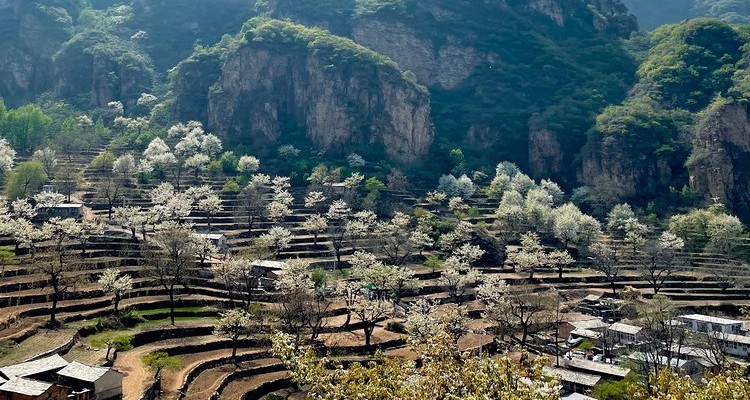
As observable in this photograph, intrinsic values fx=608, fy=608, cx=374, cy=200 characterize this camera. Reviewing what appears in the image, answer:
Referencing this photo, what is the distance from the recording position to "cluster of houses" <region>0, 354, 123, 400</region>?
32.7 m

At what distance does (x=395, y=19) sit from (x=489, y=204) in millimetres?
76798

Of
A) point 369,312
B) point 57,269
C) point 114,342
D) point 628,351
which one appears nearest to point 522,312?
point 628,351

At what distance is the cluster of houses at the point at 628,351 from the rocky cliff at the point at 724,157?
170 ft

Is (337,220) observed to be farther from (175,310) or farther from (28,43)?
(28,43)

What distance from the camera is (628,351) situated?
53375 mm

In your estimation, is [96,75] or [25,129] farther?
[96,75]

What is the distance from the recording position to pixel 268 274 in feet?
214

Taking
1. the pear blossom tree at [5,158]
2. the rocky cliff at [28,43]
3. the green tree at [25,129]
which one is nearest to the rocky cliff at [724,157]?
the pear blossom tree at [5,158]

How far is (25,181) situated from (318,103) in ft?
205

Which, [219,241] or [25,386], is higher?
[219,241]

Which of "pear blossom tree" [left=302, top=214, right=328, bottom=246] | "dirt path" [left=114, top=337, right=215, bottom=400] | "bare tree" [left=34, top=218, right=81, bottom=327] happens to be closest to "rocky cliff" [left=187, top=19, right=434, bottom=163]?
"pear blossom tree" [left=302, top=214, right=328, bottom=246]

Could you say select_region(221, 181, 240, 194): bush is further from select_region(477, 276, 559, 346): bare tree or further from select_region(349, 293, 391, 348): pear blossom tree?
select_region(477, 276, 559, 346): bare tree

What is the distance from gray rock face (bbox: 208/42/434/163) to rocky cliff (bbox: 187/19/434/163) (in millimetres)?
207

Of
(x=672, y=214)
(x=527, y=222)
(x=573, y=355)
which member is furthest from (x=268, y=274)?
(x=672, y=214)
